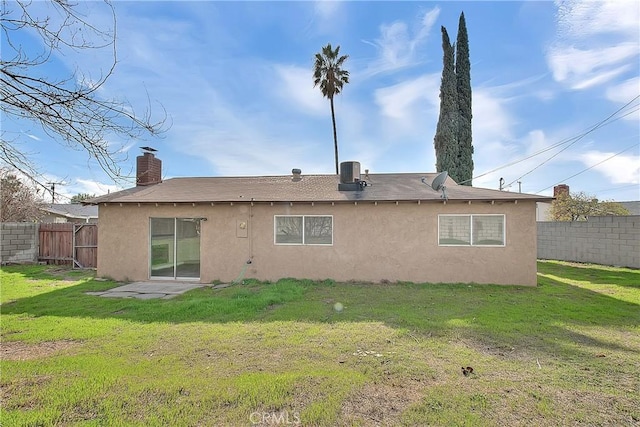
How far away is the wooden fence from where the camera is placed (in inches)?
484

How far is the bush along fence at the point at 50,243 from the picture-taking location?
12.3 metres

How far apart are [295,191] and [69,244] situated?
31.3 feet

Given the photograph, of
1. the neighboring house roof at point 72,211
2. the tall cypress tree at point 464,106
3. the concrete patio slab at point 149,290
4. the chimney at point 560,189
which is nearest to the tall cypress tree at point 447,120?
the tall cypress tree at point 464,106

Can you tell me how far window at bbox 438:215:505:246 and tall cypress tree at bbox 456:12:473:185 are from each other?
39.6 ft

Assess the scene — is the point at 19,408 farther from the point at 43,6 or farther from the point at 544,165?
the point at 544,165

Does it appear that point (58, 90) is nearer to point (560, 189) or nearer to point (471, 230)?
point (471, 230)

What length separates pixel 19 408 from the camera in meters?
2.90

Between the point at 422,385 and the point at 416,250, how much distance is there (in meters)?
6.11

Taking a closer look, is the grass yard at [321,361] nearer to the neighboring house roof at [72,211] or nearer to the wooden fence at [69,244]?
the wooden fence at [69,244]

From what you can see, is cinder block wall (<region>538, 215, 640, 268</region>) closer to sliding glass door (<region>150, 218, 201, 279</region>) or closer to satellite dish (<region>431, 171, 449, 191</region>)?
satellite dish (<region>431, 171, 449, 191</region>)

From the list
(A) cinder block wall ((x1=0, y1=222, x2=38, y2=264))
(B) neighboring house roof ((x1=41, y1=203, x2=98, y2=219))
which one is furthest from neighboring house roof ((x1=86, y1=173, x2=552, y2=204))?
(B) neighboring house roof ((x1=41, y1=203, x2=98, y2=219))

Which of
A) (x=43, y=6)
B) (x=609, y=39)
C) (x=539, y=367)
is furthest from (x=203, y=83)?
(x=609, y=39)

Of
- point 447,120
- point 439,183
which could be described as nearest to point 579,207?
point 447,120

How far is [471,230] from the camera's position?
902 centimetres
